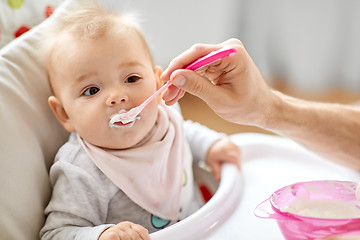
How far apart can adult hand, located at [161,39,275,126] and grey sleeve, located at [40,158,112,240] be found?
0.18 meters

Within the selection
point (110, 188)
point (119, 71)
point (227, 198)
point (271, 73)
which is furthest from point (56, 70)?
point (271, 73)

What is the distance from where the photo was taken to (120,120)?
0.65 metres

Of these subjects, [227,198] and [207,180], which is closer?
[227,198]

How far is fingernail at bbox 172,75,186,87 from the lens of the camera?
1.89 feet

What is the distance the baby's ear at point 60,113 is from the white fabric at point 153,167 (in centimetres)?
5

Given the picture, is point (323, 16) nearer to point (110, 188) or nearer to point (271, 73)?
point (271, 73)

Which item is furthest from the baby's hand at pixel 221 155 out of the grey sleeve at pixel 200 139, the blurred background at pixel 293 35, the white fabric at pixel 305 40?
the white fabric at pixel 305 40

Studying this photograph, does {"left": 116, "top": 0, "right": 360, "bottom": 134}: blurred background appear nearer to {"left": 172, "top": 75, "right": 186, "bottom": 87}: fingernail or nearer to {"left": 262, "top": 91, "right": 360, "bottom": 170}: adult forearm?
{"left": 262, "top": 91, "right": 360, "bottom": 170}: adult forearm

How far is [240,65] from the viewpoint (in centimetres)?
62

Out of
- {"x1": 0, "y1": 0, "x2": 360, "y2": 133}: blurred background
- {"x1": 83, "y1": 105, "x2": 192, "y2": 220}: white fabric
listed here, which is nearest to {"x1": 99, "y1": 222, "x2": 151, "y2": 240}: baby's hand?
{"x1": 83, "y1": 105, "x2": 192, "y2": 220}: white fabric

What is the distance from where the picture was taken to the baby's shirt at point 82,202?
2.05 ft

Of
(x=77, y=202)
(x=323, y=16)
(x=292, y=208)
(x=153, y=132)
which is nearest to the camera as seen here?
(x=292, y=208)

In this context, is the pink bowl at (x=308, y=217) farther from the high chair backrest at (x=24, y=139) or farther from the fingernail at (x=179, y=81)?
the high chair backrest at (x=24, y=139)

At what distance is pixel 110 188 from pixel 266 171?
12.8 inches
